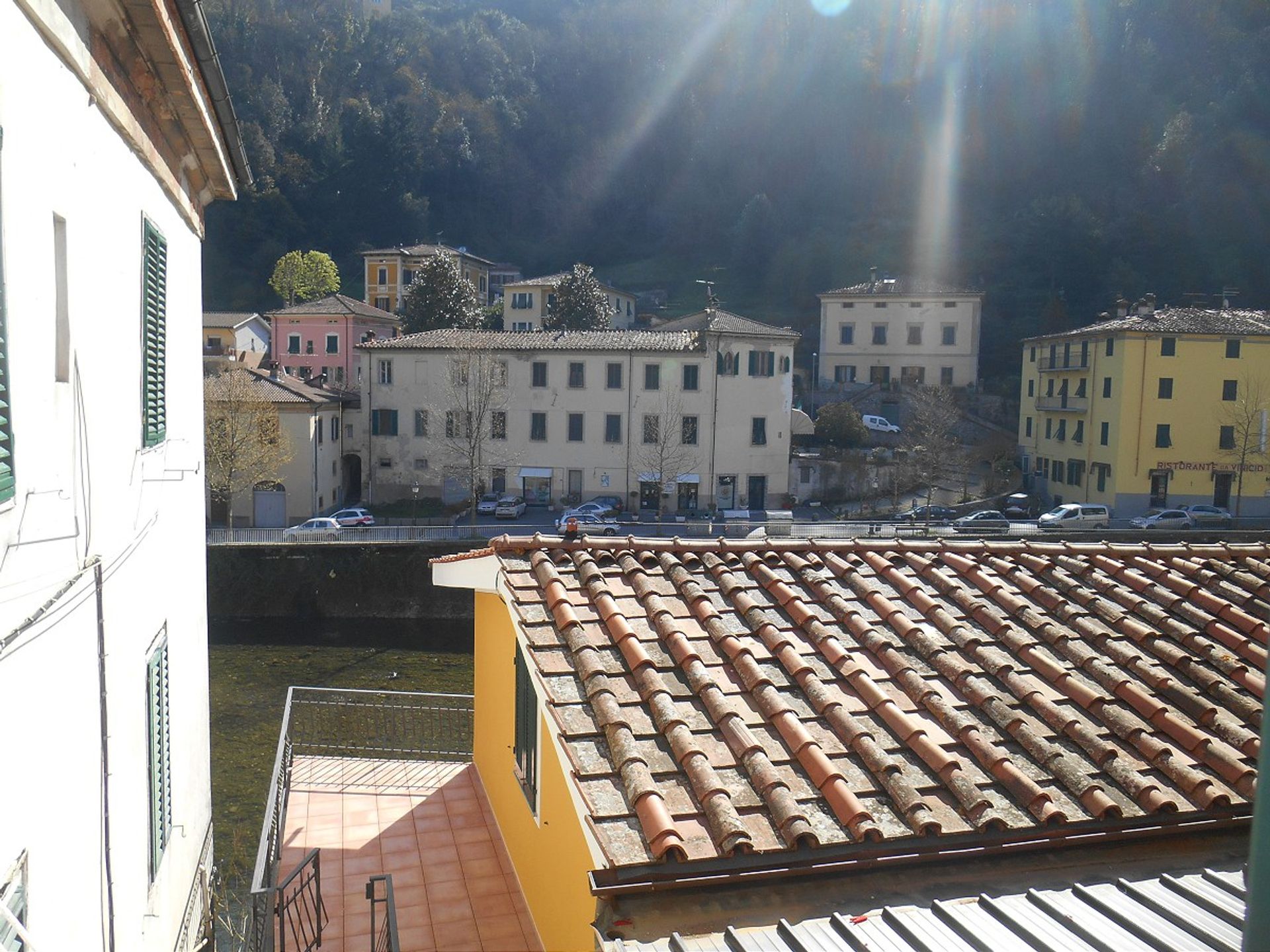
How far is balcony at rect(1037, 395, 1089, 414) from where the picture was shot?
1750 inches

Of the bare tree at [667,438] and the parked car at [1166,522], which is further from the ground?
the bare tree at [667,438]

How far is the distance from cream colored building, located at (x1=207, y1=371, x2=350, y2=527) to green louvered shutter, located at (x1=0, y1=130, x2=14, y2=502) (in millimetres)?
35290

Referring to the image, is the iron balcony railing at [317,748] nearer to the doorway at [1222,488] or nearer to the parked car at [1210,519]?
the parked car at [1210,519]

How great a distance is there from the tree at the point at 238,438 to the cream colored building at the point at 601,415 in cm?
620

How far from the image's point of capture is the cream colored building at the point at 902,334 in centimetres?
5869

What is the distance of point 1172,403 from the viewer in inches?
1642

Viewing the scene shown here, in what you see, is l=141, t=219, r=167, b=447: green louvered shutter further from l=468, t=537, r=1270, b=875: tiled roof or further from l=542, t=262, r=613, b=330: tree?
l=542, t=262, r=613, b=330: tree

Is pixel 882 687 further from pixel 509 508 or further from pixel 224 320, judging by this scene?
pixel 224 320

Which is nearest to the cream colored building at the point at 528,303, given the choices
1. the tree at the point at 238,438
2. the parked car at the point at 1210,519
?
the tree at the point at 238,438

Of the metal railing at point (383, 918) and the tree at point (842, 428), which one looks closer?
the metal railing at point (383, 918)

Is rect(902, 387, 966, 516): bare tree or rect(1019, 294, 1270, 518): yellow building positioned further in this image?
rect(902, 387, 966, 516): bare tree

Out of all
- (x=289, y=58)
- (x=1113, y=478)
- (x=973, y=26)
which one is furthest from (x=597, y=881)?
(x=289, y=58)

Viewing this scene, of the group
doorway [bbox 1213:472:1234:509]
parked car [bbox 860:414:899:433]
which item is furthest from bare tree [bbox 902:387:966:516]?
doorway [bbox 1213:472:1234:509]

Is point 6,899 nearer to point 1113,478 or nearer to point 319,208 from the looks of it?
point 1113,478
